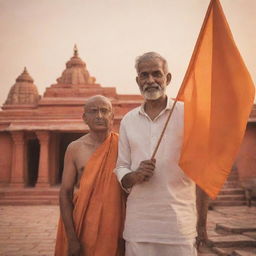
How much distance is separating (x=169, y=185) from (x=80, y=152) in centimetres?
103

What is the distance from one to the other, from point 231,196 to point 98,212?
30.3ft

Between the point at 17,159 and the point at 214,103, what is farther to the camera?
the point at 17,159

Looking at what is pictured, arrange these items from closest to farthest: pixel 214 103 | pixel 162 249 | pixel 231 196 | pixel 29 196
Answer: pixel 162 249 → pixel 214 103 → pixel 231 196 → pixel 29 196

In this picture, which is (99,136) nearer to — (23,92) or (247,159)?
(247,159)

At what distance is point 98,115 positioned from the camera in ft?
8.78

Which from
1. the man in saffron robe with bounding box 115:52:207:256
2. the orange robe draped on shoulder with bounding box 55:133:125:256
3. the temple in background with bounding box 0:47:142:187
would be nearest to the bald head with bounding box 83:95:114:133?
the orange robe draped on shoulder with bounding box 55:133:125:256

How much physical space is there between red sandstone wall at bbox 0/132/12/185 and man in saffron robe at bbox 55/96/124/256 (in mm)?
10692

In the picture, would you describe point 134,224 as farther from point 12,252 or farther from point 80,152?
point 12,252

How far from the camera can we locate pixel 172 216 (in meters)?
1.88

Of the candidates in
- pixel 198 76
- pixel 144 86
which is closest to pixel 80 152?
pixel 144 86

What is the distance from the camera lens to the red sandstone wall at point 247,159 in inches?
480

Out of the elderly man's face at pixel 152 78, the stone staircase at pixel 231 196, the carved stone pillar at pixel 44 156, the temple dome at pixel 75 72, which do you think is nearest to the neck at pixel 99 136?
the elderly man's face at pixel 152 78

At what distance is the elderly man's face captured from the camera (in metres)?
2.04

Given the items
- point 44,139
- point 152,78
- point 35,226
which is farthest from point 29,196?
point 152,78
